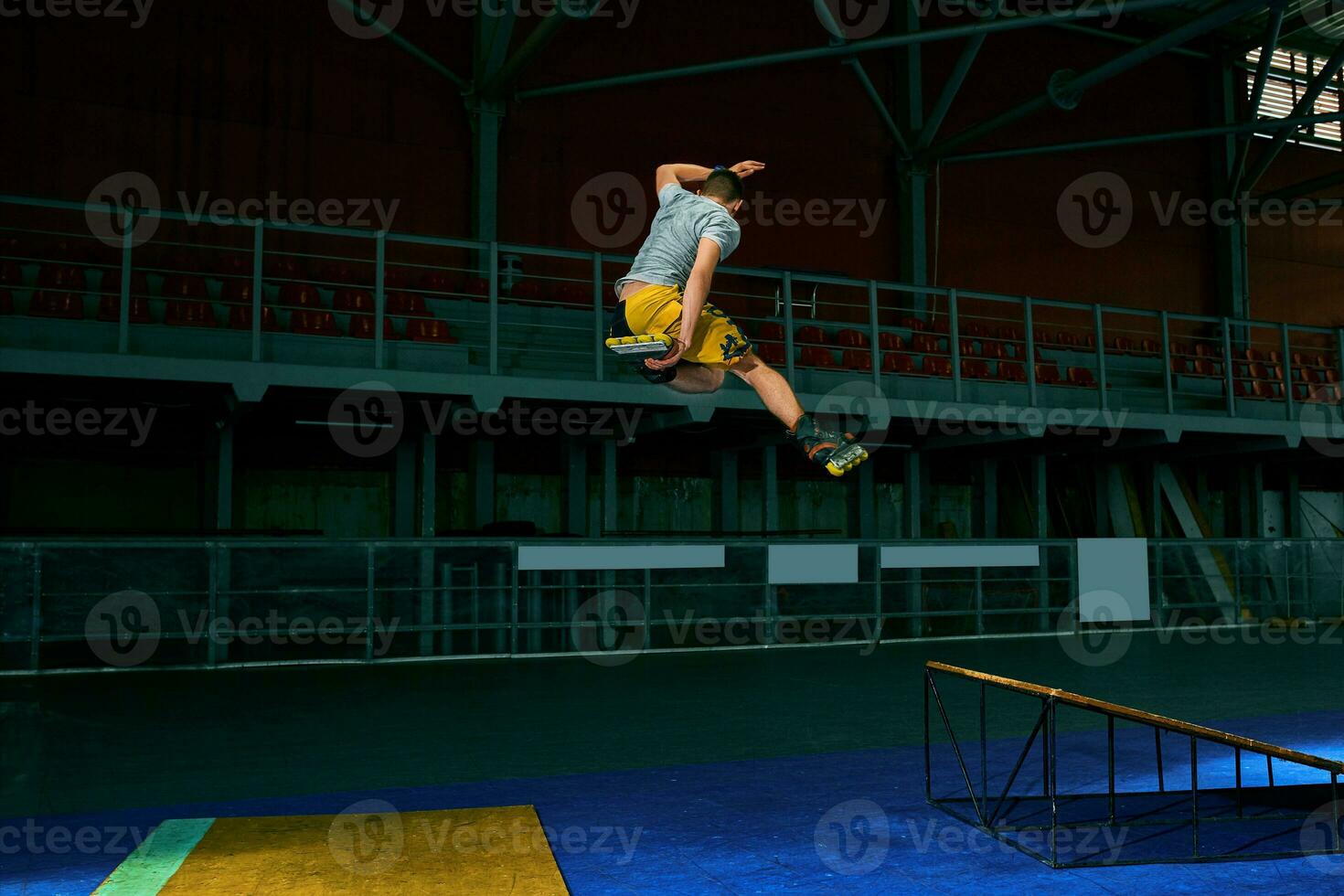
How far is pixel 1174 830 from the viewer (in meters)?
5.28

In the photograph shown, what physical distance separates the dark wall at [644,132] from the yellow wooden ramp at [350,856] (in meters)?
13.0

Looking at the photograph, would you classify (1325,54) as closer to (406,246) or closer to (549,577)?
(406,246)

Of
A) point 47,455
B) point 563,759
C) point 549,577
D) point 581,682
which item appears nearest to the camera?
point 563,759

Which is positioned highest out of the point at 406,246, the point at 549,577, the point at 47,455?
the point at 406,246

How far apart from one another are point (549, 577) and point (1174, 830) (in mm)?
8116

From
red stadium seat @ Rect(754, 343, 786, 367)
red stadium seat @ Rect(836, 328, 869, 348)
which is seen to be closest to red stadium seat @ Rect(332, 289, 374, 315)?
red stadium seat @ Rect(754, 343, 786, 367)

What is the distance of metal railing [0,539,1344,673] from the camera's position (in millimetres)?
10648

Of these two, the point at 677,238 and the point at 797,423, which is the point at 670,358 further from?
the point at 797,423

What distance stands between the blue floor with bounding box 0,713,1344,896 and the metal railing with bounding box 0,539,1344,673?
560cm

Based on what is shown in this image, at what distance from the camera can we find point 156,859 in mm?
4543

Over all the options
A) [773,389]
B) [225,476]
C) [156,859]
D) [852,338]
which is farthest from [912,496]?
[156,859]

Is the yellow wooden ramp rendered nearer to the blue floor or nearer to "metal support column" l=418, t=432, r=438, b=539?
the blue floor

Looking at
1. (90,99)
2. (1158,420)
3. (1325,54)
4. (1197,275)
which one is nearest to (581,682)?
(1158,420)

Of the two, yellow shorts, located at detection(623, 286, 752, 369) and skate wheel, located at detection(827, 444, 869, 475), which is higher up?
yellow shorts, located at detection(623, 286, 752, 369)
